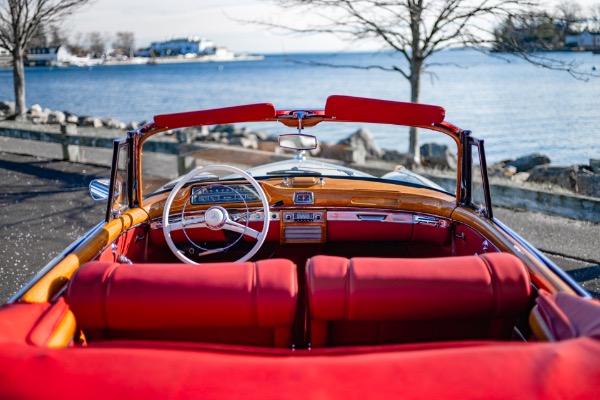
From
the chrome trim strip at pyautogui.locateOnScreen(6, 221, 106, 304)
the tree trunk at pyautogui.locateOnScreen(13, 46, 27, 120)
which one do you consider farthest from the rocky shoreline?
the chrome trim strip at pyautogui.locateOnScreen(6, 221, 106, 304)

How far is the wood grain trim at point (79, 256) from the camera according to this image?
2430 mm

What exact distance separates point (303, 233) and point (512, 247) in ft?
5.23

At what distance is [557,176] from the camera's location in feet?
37.9

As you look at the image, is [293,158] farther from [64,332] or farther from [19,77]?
[19,77]

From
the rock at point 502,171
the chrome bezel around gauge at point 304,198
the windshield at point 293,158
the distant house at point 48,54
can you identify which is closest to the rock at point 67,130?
the windshield at point 293,158

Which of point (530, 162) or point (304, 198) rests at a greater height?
point (304, 198)

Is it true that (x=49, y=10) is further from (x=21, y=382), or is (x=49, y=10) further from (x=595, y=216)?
(x=21, y=382)

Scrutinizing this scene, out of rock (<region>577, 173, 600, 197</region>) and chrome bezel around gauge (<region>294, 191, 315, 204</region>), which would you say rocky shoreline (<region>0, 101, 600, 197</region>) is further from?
chrome bezel around gauge (<region>294, 191, 315, 204</region>)

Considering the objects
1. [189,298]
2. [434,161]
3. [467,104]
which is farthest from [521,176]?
[467,104]

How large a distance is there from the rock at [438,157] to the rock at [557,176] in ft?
7.06

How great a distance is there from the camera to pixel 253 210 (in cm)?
403

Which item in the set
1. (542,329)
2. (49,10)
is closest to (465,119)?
(49,10)

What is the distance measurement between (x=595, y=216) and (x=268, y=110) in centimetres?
523

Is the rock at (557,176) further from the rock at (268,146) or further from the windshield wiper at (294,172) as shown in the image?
the windshield wiper at (294,172)
